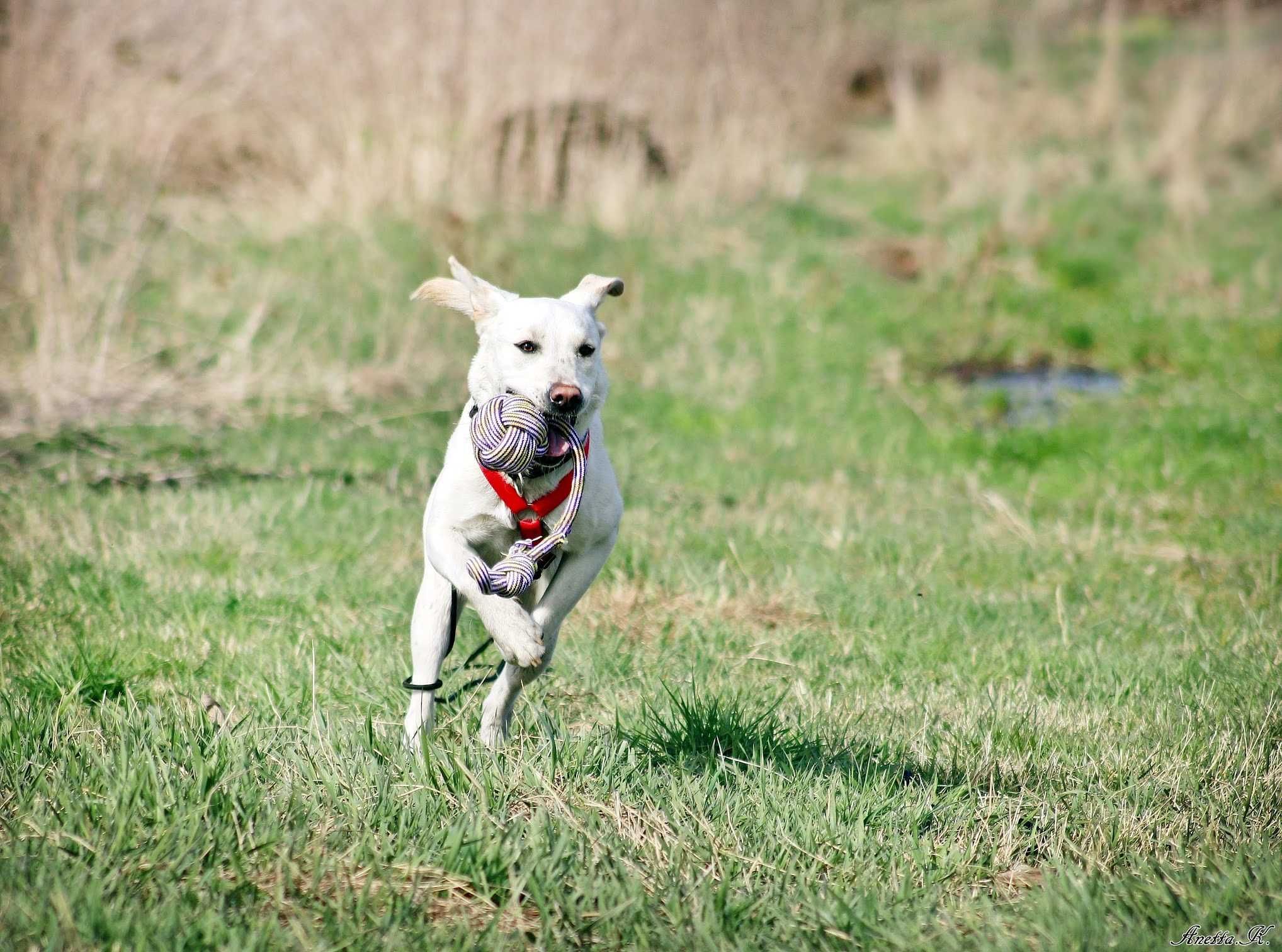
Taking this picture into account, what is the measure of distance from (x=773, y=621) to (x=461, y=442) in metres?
2.05

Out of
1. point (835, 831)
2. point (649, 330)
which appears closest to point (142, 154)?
point (649, 330)

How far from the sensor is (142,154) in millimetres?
9258

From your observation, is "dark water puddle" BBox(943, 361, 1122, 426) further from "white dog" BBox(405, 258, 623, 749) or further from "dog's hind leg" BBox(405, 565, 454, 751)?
"dog's hind leg" BBox(405, 565, 454, 751)

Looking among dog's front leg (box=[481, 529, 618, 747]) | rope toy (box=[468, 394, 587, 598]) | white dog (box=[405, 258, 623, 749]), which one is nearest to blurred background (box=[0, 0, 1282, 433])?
white dog (box=[405, 258, 623, 749])

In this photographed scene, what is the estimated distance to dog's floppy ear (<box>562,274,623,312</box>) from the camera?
4.04 m

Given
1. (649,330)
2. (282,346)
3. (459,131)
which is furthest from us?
(459,131)

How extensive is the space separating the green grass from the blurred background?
0.54ft

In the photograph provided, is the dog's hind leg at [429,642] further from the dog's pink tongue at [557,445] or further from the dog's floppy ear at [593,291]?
the dog's floppy ear at [593,291]

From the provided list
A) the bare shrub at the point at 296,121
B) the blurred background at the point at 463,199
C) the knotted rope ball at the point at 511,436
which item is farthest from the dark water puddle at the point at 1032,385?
the knotted rope ball at the point at 511,436

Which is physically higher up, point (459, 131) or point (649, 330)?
point (459, 131)

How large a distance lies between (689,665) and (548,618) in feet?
4.28

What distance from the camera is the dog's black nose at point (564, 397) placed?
3426 millimetres

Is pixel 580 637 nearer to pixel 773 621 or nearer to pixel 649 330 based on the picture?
pixel 773 621

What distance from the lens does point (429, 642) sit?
3854 mm
